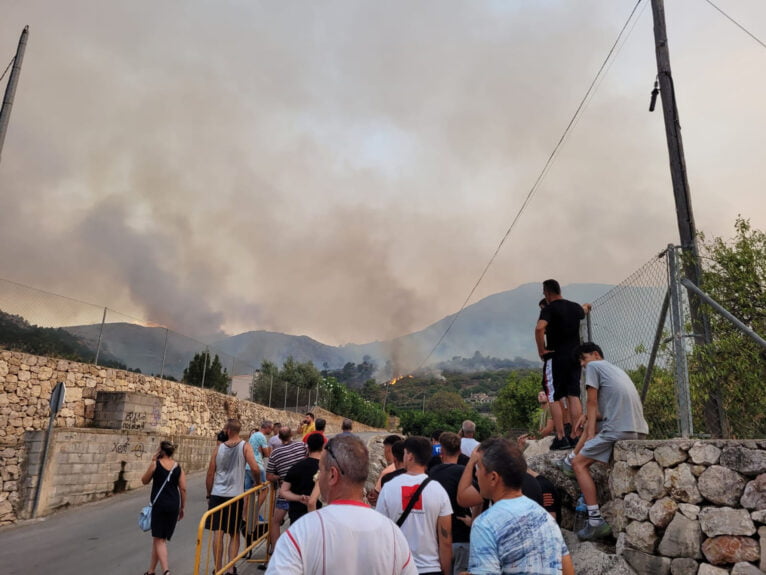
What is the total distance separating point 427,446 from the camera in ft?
14.0

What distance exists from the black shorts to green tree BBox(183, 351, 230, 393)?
1839 cm

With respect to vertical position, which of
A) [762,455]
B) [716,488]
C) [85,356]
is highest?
[85,356]

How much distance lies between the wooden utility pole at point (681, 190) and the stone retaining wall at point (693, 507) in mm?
1968

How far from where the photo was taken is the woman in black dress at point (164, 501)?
20.9 feet

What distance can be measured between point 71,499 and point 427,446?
1111 cm

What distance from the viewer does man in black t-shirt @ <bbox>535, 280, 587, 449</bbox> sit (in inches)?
262

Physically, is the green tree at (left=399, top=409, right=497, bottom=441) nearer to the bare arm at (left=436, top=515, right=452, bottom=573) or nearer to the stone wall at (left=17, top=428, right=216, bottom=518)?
the stone wall at (left=17, top=428, right=216, bottom=518)

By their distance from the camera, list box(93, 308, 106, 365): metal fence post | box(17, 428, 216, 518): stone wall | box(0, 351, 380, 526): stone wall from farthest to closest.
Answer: box(93, 308, 106, 365): metal fence post, box(17, 428, 216, 518): stone wall, box(0, 351, 380, 526): stone wall

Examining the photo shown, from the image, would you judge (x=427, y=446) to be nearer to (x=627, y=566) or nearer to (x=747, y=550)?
(x=627, y=566)

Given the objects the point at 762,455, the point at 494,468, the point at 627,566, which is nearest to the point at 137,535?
the point at 627,566

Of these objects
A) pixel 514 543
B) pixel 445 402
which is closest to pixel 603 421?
pixel 514 543

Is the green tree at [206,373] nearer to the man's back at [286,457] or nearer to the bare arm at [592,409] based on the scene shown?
the man's back at [286,457]

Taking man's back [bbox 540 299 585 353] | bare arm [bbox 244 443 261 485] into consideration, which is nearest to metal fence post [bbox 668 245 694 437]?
man's back [bbox 540 299 585 353]

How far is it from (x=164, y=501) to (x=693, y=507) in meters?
5.74
